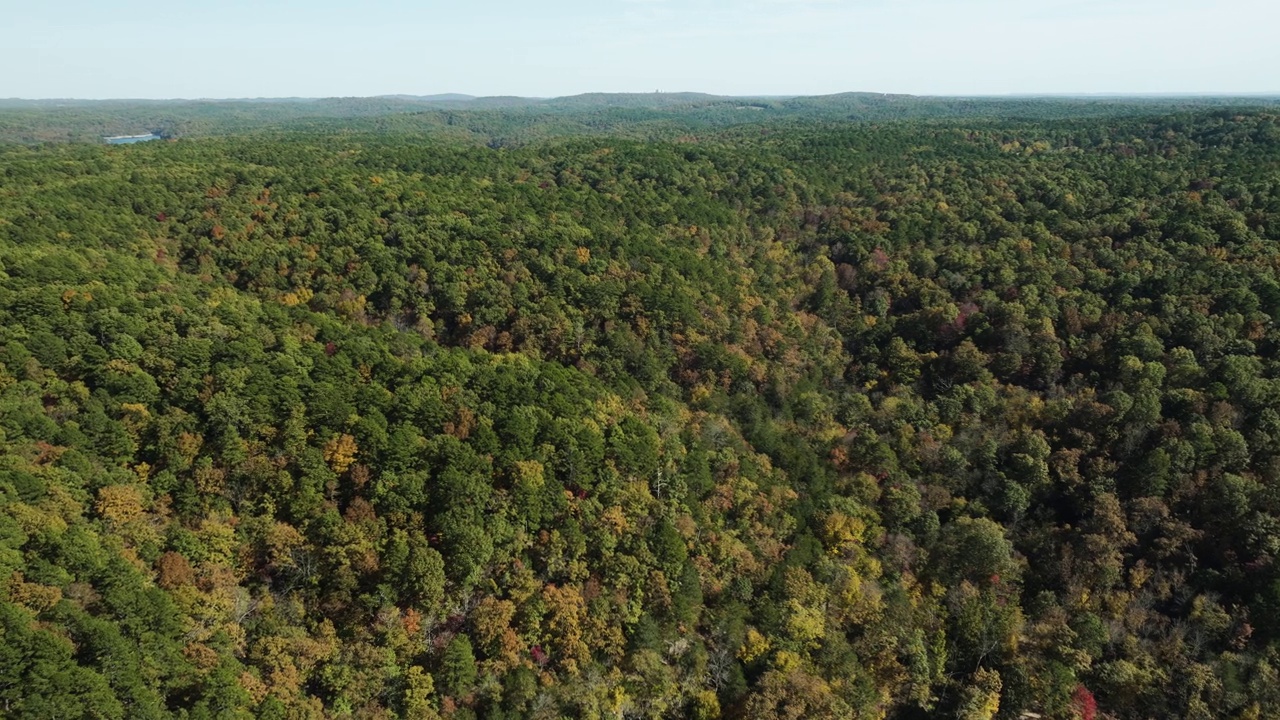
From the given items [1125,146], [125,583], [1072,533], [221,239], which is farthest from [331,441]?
[1125,146]

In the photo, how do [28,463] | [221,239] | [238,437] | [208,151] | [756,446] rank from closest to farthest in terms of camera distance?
[28,463] → [238,437] → [756,446] → [221,239] → [208,151]

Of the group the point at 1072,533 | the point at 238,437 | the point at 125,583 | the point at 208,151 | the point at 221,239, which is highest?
the point at 208,151

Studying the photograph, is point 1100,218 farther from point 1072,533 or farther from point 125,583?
point 125,583

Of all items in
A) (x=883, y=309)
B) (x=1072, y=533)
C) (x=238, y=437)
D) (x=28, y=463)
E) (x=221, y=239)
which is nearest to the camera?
(x=28, y=463)

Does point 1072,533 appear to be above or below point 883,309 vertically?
below

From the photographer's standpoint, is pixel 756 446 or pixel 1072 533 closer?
pixel 1072 533

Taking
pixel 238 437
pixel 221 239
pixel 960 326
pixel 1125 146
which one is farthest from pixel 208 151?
pixel 1125 146

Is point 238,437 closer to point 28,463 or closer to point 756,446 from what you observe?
point 28,463
